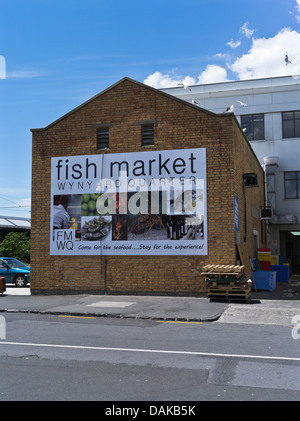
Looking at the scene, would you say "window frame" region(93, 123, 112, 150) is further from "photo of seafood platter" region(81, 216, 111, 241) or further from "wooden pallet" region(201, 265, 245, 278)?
"wooden pallet" region(201, 265, 245, 278)

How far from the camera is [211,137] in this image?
1639 centimetres

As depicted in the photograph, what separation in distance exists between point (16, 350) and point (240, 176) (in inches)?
491

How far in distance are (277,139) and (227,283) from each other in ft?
67.1

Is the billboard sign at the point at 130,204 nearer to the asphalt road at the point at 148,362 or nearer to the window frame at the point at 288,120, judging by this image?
the asphalt road at the point at 148,362

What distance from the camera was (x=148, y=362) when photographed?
23.6 ft

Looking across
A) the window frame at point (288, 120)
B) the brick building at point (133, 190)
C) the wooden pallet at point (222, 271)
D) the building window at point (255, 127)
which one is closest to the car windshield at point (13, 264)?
the brick building at point (133, 190)

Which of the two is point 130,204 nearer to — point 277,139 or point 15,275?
point 15,275

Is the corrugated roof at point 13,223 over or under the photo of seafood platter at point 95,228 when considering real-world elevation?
over

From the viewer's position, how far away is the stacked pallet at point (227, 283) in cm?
1426

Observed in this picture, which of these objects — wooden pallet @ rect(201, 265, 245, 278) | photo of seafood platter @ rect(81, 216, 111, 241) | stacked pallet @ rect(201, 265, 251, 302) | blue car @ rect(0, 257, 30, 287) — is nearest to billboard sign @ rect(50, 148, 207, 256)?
photo of seafood platter @ rect(81, 216, 111, 241)

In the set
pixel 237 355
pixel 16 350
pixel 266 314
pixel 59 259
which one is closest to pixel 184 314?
pixel 266 314

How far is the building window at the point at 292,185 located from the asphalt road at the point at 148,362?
74.1 ft
